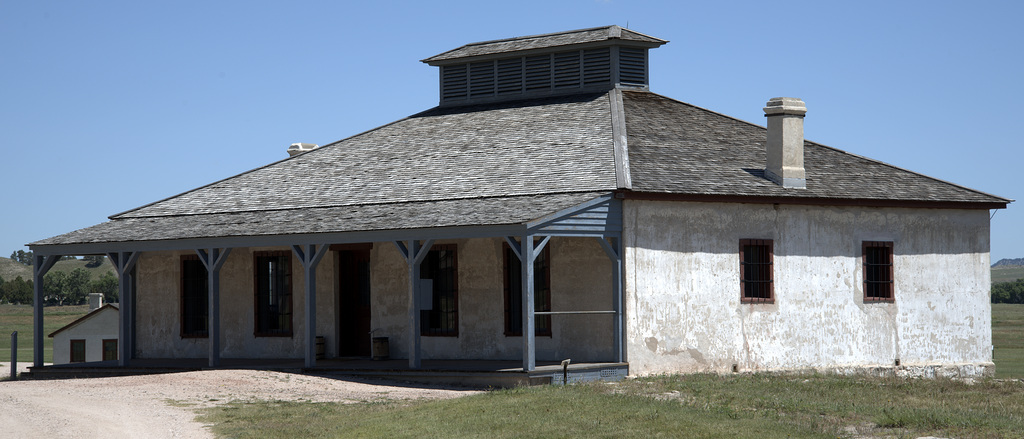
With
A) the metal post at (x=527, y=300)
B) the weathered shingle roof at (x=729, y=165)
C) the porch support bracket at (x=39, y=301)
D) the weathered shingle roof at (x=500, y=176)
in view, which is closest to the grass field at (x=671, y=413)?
the metal post at (x=527, y=300)

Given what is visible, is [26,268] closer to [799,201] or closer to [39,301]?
[39,301]

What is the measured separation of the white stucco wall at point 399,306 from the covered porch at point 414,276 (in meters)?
0.18

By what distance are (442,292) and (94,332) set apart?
2332 cm

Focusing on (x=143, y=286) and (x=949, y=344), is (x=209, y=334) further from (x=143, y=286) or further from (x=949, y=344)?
(x=949, y=344)

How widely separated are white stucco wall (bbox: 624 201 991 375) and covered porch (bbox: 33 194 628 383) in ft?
1.96

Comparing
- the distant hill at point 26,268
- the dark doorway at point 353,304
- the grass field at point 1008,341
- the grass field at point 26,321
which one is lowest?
the grass field at point 1008,341

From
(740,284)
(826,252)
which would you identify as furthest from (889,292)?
(740,284)

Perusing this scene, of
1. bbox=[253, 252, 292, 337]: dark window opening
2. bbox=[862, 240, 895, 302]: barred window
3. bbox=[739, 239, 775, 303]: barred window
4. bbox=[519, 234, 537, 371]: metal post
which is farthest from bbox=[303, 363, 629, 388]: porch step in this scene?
bbox=[862, 240, 895, 302]: barred window

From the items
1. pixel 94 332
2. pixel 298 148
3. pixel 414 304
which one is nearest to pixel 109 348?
pixel 94 332

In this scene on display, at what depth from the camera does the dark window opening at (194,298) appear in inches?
1000

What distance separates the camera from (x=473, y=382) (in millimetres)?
19578

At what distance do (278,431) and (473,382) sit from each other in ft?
18.9

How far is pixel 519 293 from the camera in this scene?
21625 millimetres

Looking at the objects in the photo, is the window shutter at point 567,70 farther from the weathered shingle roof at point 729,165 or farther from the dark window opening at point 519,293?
the dark window opening at point 519,293
